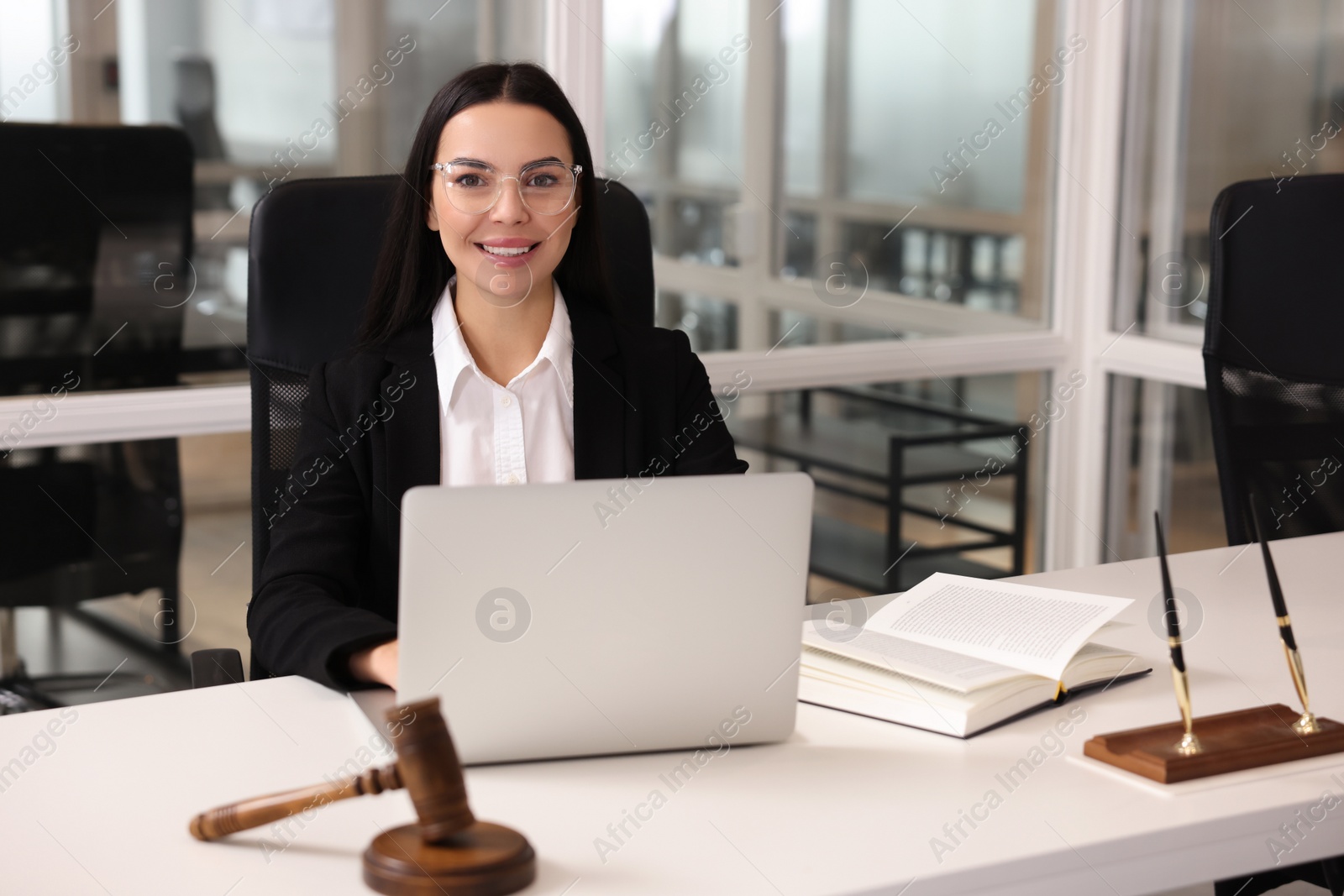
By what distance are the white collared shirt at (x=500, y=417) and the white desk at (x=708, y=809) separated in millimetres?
411

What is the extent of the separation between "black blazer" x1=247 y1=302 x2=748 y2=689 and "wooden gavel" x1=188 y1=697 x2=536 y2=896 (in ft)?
1.18

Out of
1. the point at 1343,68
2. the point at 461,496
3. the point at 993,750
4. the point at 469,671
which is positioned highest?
the point at 1343,68

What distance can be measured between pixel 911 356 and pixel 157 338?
1.55m

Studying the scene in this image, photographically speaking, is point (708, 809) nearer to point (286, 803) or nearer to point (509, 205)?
point (286, 803)

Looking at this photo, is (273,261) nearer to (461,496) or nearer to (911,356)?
(461,496)

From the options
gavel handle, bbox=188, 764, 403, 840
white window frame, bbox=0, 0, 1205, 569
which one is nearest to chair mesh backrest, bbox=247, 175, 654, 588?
gavel handle, bbox=188, 764, 403, 840

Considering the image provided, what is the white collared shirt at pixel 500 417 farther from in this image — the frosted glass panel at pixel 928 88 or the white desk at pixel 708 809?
the frosted glass panel at pixel 928 88

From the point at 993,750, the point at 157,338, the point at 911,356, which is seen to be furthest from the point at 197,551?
the point at 993,750

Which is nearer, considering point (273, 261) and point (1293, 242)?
point (273, 261)

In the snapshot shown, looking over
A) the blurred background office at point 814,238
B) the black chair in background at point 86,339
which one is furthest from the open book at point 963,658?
the black chair in background at point 86,339

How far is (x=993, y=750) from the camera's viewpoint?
3.74 feet

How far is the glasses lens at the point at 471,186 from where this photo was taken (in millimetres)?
1609

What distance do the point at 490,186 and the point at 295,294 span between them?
282 millimetres

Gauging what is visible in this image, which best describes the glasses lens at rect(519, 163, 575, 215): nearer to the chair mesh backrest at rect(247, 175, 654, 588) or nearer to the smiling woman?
the smiling woman
